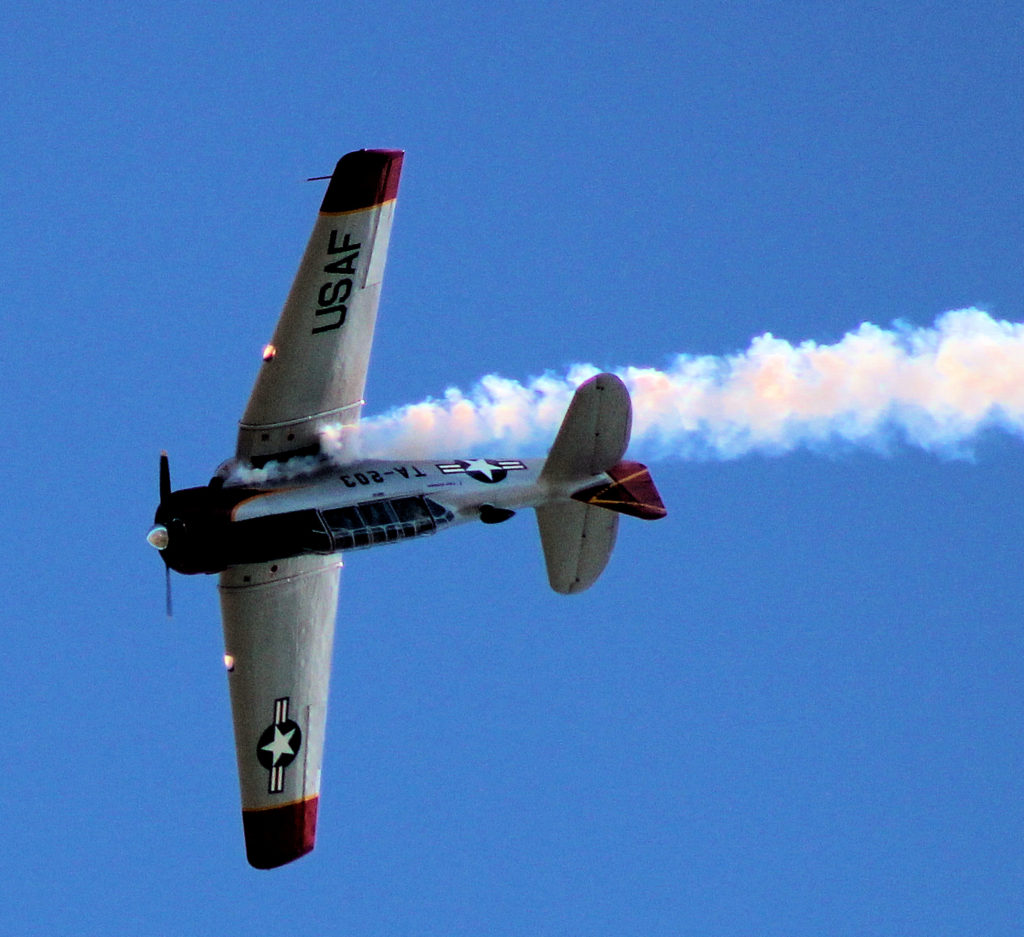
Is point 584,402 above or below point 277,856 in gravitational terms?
above

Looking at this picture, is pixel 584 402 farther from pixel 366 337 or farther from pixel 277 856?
pixel 277 856

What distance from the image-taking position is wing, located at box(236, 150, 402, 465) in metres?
28.8

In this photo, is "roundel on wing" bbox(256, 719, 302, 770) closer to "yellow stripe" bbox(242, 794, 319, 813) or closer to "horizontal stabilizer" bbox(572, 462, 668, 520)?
"yellow stripe" bbox(242, 794, 319, 813)

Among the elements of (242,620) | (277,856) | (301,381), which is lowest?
(277,856)

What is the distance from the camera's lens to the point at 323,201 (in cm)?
2869

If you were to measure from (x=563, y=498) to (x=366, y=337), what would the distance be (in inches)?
140

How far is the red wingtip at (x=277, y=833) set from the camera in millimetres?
30594

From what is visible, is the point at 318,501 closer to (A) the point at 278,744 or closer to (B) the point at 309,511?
(B) the point at 309,511

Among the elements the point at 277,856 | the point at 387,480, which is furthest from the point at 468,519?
the point at 277,856

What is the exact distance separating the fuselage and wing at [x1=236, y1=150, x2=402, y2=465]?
0.65 metres

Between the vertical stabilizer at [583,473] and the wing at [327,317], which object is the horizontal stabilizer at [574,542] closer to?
the vertical stabilizer at [583,473]

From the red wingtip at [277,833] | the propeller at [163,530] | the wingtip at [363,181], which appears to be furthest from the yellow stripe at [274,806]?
the wingtip at [363,181]

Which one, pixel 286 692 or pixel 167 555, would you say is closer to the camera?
pixel 167 555

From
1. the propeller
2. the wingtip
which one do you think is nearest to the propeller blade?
the propeller
